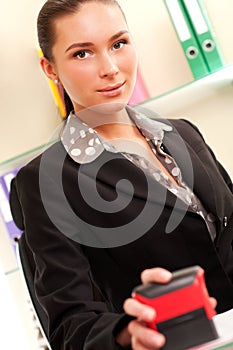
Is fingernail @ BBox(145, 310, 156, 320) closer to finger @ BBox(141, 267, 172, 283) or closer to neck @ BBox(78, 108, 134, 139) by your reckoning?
finger @ BBox(141, 267, 172, 283)

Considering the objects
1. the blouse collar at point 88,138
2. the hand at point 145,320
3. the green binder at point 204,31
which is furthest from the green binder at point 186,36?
the hand at point 145,320

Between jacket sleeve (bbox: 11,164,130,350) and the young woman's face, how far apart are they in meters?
0.16

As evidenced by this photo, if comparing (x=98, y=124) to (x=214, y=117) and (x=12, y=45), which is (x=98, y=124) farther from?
(x=12, y=45)

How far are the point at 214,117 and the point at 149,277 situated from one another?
1.00 m

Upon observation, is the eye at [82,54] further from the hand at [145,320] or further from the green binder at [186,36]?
the green binder at [186,36]

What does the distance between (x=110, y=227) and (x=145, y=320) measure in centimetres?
33

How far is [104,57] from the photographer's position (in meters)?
1.02

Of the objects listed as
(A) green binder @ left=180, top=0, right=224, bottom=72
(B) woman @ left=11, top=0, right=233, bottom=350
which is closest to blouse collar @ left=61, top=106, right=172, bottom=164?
(B) woman @ left=11, top=0, right=233, bottom=350

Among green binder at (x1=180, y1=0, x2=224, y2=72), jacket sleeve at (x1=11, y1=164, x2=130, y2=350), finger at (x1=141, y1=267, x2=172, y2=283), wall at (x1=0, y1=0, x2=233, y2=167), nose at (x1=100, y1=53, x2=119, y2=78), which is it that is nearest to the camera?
finger at (x1=141, y1=267, x2=172, y2=283)

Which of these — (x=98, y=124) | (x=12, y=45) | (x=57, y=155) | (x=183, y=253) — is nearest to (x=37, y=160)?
(x=57, y=155)

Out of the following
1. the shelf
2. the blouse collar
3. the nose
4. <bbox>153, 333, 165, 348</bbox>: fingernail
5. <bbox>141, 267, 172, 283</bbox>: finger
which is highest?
the nose

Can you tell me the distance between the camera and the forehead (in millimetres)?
1025

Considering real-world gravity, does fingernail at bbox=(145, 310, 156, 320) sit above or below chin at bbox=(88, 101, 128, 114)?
below

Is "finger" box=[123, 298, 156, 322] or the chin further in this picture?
the chin
